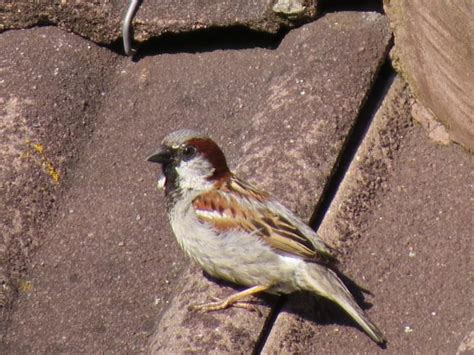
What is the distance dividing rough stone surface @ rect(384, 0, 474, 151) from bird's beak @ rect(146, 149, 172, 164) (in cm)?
76

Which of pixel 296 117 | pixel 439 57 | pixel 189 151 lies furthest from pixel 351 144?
pixel 189 151

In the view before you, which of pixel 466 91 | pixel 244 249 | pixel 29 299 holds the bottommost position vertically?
pixel 29 299

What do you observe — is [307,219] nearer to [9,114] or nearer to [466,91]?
[466,91]

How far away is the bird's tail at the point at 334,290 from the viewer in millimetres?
2898

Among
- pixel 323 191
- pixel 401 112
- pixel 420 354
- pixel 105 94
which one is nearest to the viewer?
pixel 420 354

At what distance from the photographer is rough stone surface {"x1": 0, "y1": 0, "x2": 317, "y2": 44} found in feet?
12.0

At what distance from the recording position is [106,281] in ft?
10.6

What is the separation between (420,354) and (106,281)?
925 millimetres

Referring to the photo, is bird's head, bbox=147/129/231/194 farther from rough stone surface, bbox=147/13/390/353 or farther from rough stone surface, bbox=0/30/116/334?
rough stone surface, bbox=0/30/116/334

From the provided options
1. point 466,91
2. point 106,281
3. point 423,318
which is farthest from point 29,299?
point 466,91

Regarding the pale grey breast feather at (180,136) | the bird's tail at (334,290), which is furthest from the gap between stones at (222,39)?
the bird's tail at (334,290)

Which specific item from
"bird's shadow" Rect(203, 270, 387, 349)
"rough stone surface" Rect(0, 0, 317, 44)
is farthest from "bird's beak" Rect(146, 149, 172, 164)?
"rough stone surface" Rect(0, 0, 317, 44)

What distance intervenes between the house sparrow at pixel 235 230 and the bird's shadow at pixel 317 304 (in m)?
0.03

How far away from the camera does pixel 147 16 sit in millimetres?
3746
